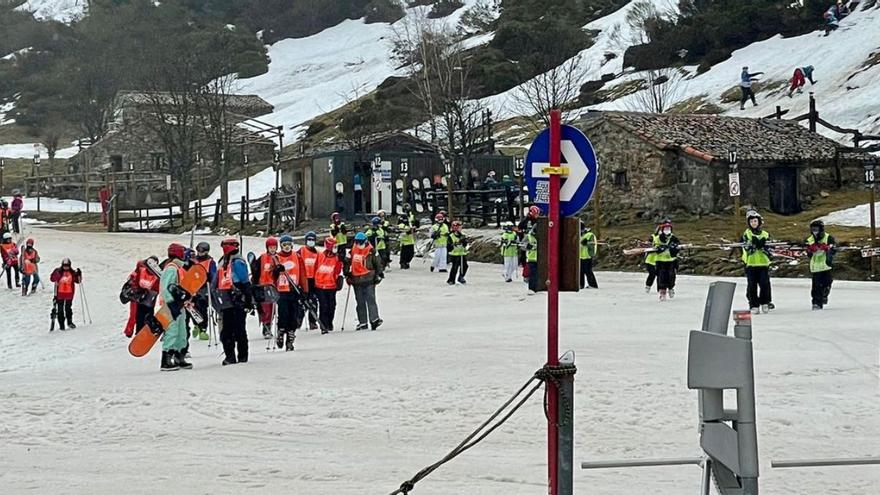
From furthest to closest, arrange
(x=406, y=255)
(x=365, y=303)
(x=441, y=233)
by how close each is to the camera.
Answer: (x=406, y=255)
(x=441, y=233)
(x=365, y=303)

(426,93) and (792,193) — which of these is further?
(426,93)

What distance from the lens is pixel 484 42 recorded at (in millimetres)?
75938

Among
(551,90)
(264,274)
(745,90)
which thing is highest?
(551,90)

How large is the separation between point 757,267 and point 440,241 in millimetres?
10961

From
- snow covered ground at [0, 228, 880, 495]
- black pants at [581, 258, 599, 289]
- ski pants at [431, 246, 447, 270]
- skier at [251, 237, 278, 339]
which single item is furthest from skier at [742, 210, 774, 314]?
ski pants at [431, 246, 447, 270]

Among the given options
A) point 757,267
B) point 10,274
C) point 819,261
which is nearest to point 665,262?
point 757,267

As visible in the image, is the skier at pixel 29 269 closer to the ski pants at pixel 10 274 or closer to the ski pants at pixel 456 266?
the ski pants at pixel 10 274

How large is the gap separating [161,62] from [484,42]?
67.8ft

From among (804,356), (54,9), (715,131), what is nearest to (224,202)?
(715,131)

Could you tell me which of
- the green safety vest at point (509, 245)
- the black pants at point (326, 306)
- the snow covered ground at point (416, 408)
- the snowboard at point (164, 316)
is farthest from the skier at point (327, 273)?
the green safety vest at point (509, 245)

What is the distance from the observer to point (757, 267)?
61.1 ft

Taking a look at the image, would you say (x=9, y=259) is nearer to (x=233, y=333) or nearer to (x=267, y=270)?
(x=267, y=270)

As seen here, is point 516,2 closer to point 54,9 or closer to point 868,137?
point 868,137

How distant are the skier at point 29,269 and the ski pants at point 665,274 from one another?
619 inches
